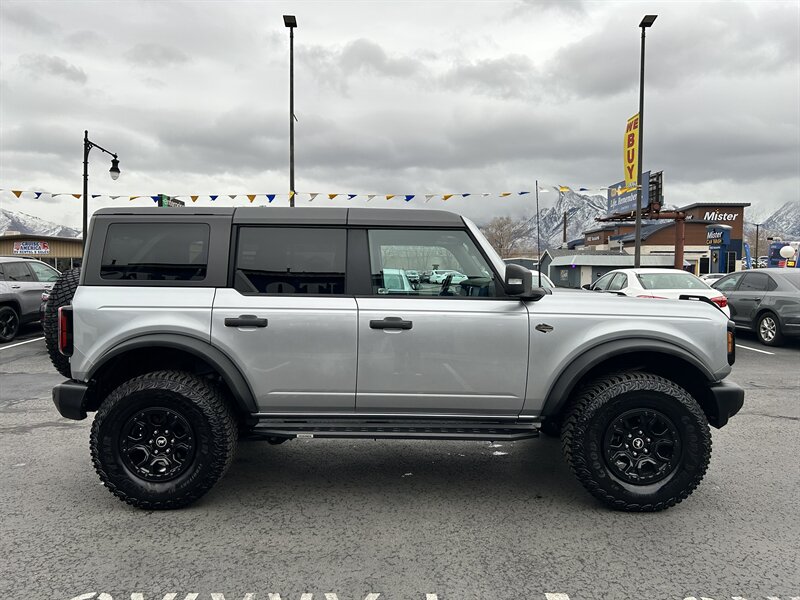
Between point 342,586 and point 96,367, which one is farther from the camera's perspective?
point 96,367

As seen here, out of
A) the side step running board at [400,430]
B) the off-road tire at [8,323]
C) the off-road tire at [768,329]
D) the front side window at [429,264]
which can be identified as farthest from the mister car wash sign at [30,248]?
the front side window at [429,264]

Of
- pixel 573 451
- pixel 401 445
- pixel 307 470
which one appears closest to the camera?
pixel 573 451

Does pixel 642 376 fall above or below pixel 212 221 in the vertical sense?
below

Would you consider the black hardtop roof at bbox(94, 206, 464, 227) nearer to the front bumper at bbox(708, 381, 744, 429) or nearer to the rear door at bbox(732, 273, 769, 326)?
the front bumper at bbox(708, 381, 744, 429)

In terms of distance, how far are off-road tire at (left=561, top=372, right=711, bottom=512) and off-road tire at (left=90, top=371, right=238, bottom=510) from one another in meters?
2.23

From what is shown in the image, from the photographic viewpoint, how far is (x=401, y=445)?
16.1ft

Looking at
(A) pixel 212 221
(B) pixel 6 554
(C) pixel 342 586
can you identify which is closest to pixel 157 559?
(B) pixel 6 554

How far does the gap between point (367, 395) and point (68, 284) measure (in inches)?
108

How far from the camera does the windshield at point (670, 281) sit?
10.7m

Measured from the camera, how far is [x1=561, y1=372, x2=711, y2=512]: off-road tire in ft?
11.4

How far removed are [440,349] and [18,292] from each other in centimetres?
1126

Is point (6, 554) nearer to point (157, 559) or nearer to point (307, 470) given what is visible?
point (157, 559)

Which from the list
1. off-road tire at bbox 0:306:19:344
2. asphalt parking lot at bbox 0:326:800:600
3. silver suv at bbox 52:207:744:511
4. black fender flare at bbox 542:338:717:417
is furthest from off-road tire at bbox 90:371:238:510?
off-road tire at bbox 0:306:19:344

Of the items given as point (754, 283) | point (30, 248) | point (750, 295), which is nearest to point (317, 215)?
point (750, 295)
